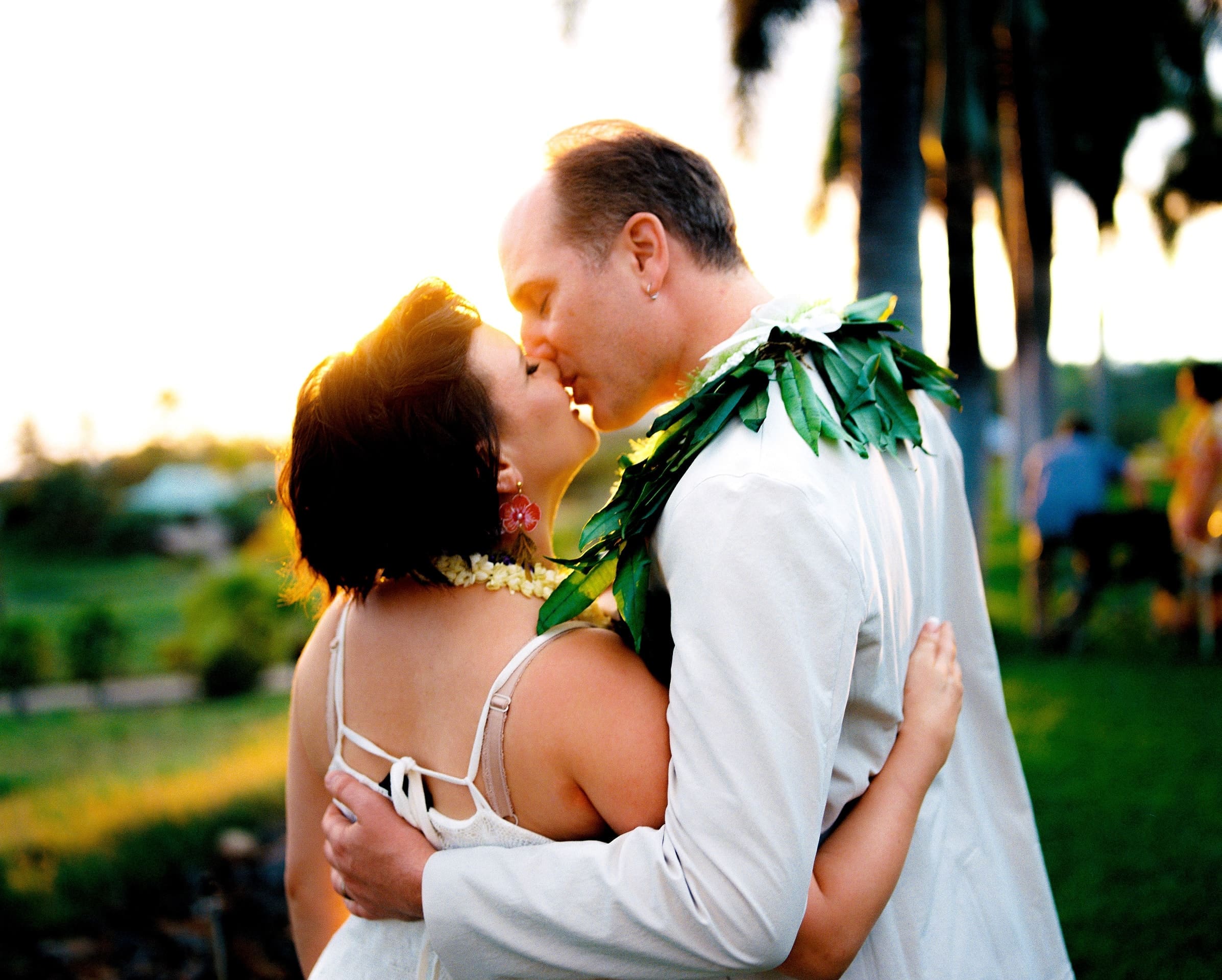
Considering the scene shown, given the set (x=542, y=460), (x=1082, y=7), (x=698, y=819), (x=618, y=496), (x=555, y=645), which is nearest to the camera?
(x=698, y=819)

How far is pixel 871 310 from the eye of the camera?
2.03m

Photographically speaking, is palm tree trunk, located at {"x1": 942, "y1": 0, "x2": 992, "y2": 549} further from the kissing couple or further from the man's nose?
the man's nose

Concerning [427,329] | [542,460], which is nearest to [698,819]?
[542,460]

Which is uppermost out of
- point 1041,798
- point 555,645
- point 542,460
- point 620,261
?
point 620,261

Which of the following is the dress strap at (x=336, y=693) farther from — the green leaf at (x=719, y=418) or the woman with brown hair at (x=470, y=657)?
the green leaf at (x=719, y=418)

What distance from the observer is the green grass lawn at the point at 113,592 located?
701 centimetres

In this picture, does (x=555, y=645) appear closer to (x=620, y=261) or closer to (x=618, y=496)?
(x=618, y=496)

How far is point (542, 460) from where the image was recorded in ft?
6.16

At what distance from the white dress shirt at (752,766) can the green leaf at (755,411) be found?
1 cm

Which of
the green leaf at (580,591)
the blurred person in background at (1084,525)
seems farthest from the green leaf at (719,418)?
the blurred person in background at (1084,525)

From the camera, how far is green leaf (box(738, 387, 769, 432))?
1455mm

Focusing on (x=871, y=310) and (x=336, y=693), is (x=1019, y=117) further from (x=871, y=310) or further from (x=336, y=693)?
(x=336, y=693)

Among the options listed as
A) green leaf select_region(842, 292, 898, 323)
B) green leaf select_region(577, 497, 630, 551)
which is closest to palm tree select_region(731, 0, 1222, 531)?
green leaf select_region(842, 292, 898, 323)

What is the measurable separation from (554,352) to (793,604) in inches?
37.6
